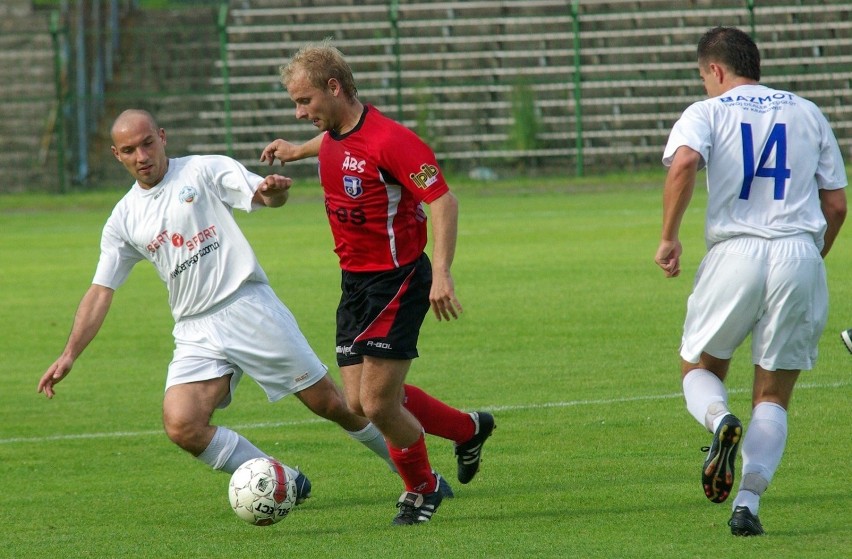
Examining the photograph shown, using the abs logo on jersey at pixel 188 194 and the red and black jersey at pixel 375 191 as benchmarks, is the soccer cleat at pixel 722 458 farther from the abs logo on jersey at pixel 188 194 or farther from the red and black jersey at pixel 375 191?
the abs logo on jersey at pixel 188 194

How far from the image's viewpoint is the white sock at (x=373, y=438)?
21.6 ft

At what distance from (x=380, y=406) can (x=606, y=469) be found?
1426 mm

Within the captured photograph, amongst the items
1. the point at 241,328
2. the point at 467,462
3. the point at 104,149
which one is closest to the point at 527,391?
the point at 467,462

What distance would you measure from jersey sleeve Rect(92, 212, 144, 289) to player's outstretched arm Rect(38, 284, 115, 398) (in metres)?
0.06

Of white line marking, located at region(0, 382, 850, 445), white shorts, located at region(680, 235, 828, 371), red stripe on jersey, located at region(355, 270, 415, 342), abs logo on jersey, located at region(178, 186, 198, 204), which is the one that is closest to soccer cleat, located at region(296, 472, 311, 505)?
red stripe on jersey, located at region(355, 270, 415, 342)

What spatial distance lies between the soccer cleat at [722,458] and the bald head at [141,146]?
2763 millimetres

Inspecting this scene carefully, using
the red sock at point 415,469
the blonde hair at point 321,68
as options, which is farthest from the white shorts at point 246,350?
the blonde hair at point 321,68

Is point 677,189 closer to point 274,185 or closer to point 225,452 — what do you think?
point 274,185

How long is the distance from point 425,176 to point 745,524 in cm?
184

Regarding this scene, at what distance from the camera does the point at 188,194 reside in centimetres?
643

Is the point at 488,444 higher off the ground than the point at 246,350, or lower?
lower

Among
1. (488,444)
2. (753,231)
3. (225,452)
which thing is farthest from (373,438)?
(753,231)

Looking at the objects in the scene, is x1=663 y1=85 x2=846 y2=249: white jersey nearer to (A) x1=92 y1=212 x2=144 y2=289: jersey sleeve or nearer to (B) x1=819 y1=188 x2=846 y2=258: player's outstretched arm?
(B) x1=819 y1=188 x2=846 y2=258: player's outstretched arm

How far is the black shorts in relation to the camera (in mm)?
5965
